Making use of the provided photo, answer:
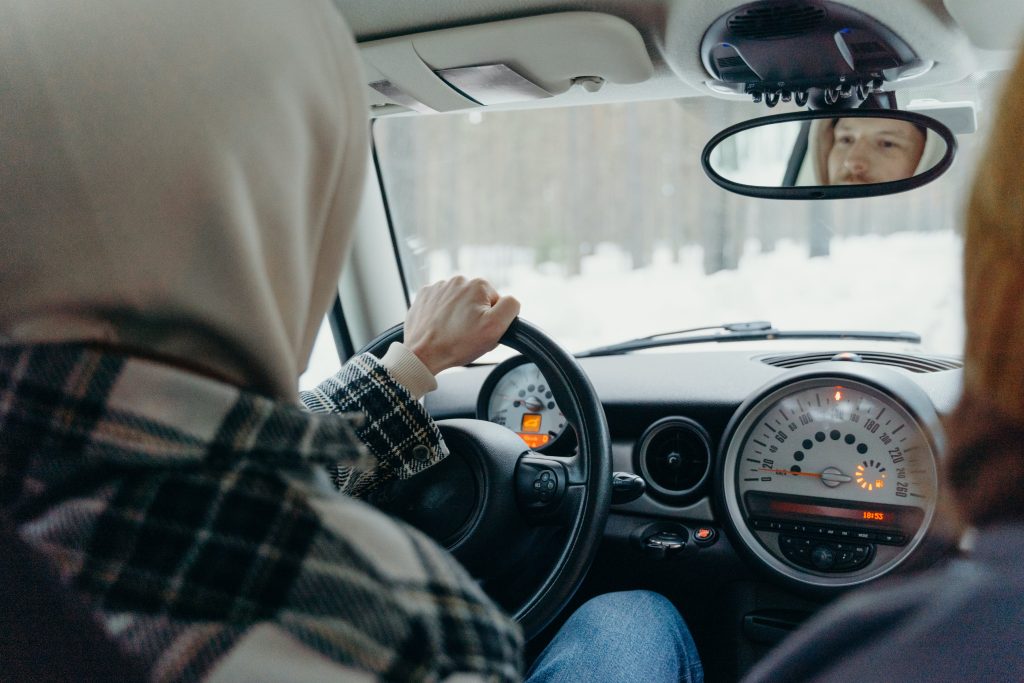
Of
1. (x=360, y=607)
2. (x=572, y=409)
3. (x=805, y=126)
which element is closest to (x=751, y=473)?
(x=572, y=409)

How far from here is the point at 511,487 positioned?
1.63 metres

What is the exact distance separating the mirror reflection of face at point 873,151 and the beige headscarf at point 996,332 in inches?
52.0

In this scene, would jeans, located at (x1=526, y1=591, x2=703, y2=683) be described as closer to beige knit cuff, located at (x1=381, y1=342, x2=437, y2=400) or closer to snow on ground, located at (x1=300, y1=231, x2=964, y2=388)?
beige knit cuff, located at (x1=381, y1=342, x2=437, y2=400)

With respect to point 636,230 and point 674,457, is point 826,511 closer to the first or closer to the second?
point 674,457

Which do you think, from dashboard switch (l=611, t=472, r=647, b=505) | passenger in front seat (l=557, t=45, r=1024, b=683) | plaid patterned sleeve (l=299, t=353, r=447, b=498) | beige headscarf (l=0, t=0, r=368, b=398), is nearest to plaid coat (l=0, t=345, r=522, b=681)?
beige headscarf (l=0, t=0, r=368, b=398)

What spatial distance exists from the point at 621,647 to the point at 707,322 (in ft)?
3.74

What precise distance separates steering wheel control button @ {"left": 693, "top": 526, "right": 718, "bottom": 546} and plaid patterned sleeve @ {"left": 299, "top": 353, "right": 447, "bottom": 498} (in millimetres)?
760

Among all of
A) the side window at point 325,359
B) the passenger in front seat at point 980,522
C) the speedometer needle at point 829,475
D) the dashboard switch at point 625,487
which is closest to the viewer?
the passenger in front seat at point 980,522

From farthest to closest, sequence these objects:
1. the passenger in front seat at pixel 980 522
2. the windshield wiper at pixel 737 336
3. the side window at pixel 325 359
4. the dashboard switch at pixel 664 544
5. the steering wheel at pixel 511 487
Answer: the side window at pixel 325 359, the windshield wiper at pixel 737 336, the dashboard switch at pixel 664 544, the steering wheel at pixel 511 487, the passenger in front seat at pixel 980 522

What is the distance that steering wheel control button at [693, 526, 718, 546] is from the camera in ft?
6.31

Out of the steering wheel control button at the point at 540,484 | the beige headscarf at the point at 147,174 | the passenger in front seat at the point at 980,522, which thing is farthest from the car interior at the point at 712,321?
the beige headscarf at the point at 147,174

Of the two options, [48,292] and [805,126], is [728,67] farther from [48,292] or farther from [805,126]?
[48,292]

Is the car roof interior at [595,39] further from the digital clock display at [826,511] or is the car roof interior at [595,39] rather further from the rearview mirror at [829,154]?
the digital clock display at [826,511]

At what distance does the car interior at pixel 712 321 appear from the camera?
1595mm
